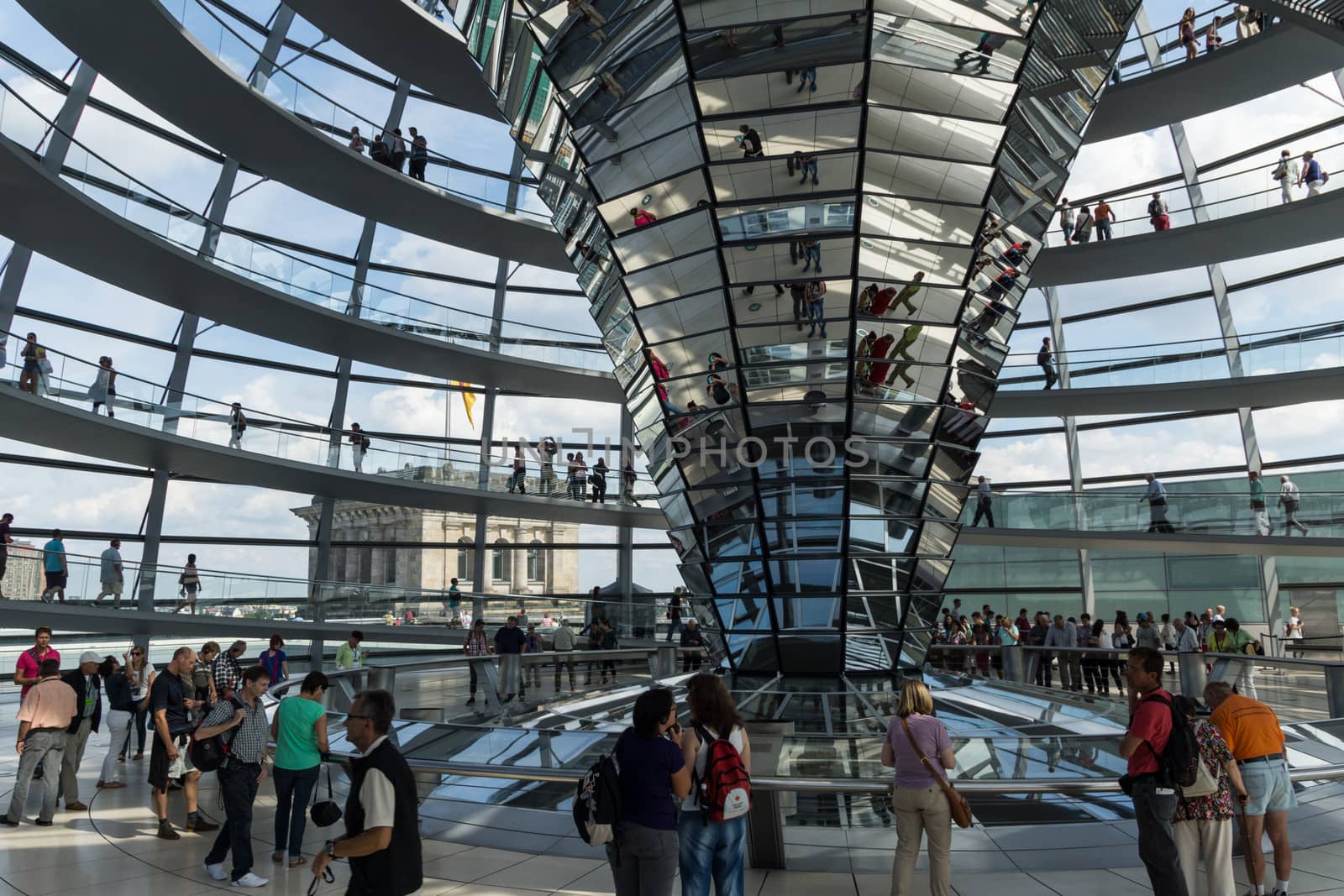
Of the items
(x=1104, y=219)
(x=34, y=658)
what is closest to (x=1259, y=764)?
(x=34, y=658)

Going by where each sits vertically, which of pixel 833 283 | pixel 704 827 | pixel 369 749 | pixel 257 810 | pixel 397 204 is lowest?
pixel 257 810

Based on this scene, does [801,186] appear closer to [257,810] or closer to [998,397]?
[257,810]

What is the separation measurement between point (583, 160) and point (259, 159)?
44.9 ft

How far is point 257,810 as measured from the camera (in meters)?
9.33

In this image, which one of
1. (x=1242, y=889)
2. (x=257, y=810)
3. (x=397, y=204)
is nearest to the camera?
(x=1242, y=889)

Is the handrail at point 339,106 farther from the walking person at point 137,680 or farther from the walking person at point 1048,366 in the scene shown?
the walking person at point 1048,366

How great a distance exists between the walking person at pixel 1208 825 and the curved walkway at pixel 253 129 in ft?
62.8

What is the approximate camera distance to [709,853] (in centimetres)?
536

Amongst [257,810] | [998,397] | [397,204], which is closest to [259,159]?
[397,204]

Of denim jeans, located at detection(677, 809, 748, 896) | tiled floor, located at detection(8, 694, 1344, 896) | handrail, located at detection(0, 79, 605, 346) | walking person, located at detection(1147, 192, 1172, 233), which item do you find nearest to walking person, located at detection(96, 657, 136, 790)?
tiled floor, located at detection(8, 694, 1344, 896)

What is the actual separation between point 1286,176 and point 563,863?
83.2 feet

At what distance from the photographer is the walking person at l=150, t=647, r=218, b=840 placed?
8.69 meters

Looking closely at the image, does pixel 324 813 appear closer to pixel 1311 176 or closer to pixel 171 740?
pixel 171 740

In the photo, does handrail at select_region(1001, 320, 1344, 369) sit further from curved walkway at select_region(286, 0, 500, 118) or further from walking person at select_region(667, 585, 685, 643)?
curved walkway at select_region(286, 0, 500, 118)
